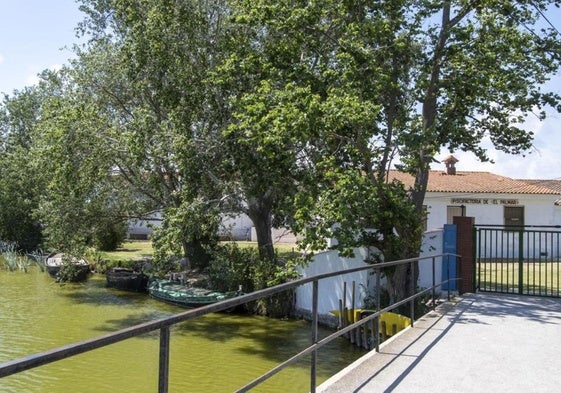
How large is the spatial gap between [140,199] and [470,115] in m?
16.5

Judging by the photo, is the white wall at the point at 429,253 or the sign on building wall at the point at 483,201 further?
the sign on building wall at the point at 483,201

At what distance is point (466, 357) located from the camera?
24.8ft

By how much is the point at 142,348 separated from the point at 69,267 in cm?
1053

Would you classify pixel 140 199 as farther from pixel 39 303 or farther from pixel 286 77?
pixel 286 77

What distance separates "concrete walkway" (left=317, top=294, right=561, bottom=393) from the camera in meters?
6.16

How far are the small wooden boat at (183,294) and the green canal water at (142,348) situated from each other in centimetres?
41

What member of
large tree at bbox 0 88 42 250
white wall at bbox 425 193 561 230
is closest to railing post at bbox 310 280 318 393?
white wall at bbox 425 193 561 230

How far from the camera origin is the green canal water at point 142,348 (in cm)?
1226

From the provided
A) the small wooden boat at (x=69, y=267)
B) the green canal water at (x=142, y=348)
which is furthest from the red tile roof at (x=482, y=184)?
the small wooden boat at (x=69, y=267)

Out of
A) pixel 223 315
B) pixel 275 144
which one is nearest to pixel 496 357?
pixel 275 144

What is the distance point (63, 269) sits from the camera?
81.0 feet

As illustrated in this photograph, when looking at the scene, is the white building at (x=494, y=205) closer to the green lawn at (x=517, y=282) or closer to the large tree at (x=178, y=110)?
the green lawn at (x=517, y=282)

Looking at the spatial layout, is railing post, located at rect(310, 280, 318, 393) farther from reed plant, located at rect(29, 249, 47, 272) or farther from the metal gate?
reed plant, located at rect(29, 249, 47, 272)

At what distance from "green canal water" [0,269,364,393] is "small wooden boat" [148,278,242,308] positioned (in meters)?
0.41
